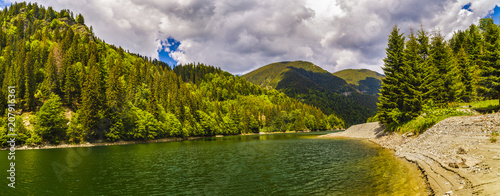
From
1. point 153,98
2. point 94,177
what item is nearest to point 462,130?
point 94,177

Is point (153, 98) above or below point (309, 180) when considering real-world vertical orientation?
above

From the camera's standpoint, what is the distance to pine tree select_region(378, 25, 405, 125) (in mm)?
53062

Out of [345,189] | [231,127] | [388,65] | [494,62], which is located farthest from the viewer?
[231,127]

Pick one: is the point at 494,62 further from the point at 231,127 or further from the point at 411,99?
the point at 231,127

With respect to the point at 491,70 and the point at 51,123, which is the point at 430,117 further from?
the point at 51,123

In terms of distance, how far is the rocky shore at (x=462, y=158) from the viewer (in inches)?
553

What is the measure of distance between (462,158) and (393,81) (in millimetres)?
41407

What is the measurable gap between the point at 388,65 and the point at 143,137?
315ft

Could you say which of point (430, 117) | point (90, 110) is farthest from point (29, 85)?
point (430, 117)

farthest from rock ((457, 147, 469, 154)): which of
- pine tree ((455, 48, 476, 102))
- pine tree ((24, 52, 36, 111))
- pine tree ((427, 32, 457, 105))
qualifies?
pine tree ((24, 52, 36, 111))

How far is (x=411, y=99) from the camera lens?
1939 inches

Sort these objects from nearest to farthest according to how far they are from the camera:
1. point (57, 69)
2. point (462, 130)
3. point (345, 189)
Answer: point (345, 189), point (462, 130), point (57, 69)

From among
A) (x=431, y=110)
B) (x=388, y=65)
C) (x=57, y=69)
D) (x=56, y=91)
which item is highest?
(x=57, y=69)

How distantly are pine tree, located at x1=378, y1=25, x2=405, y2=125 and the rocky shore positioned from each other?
60.0ft
